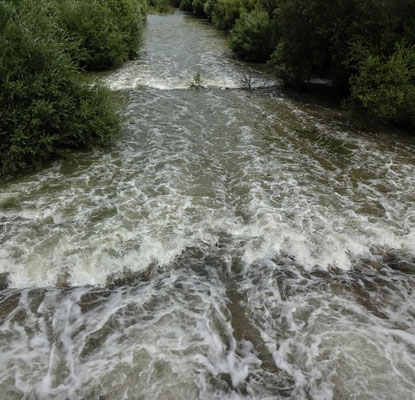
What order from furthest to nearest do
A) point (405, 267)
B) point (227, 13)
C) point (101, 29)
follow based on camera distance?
1. point (227, 13)
2. point (101, 29)
3. point (405, 267)

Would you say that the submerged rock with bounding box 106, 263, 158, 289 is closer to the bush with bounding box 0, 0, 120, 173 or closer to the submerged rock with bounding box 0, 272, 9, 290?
the submerged rock with bounding box 0, 272, 9, 290

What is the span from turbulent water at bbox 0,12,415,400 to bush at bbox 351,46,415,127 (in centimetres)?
113

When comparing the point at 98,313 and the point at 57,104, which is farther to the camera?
the point at 57,104

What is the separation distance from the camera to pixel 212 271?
23.8ft

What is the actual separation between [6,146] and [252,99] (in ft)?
36.9

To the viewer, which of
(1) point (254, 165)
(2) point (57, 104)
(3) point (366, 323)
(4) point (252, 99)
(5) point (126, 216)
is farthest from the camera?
(4) point (252, 99)

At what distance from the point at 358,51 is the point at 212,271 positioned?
11.6 m

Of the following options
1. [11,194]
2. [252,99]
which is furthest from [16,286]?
[252,99]

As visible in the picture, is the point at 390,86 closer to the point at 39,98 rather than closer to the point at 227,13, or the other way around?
the point at 39,98

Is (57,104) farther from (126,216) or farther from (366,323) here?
(366,323)

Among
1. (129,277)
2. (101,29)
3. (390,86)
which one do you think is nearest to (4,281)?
(129,277)

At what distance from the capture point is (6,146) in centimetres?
969

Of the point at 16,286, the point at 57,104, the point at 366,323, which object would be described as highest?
the point at 57,104

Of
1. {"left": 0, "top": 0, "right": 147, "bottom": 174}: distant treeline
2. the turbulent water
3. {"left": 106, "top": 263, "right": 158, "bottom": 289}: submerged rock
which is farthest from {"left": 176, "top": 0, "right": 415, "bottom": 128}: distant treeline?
{"left": 106, "top": 263, "right": 158, "bottom": 289}: submerged rock
